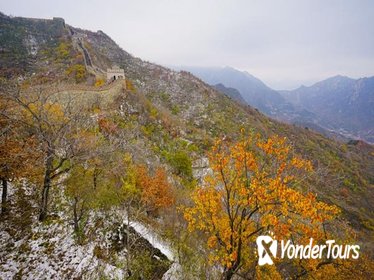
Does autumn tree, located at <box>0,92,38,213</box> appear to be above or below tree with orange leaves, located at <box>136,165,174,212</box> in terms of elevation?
above

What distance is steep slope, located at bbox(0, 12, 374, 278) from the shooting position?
125 feet

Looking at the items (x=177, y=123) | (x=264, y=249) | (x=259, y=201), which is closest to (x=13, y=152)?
(x=259, y=201)

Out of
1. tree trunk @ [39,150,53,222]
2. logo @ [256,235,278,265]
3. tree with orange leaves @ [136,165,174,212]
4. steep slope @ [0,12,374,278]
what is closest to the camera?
logo @ [256,235,278,265]

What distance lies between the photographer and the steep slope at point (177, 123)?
38031 mm

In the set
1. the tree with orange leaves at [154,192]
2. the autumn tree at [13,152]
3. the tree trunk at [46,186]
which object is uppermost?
the autumn tree at [13,152]

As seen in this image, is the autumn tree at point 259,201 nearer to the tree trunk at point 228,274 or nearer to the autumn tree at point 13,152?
the tree trunk at point 228,274

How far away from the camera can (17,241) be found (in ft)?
43.8

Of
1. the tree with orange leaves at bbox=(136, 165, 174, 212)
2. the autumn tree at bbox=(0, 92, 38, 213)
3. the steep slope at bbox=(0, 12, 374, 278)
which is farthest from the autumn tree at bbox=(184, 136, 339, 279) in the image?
the autumn tree at bbox=(0, 92, 38, 213)

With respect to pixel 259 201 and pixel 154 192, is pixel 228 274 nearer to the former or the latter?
pixel 259 201

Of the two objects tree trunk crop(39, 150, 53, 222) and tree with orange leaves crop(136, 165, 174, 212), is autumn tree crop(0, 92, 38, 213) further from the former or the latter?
tree with orange leaves crop(136, 165, 174, 212)

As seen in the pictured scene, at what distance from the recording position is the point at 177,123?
6347 centimetres

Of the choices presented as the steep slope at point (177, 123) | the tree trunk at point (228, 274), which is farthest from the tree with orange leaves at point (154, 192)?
the tree trunk at point (228, 274)

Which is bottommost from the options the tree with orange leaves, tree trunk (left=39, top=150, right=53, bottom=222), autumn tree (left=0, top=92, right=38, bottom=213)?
the tree with orange leaves

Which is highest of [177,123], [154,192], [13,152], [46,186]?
[13,152]
